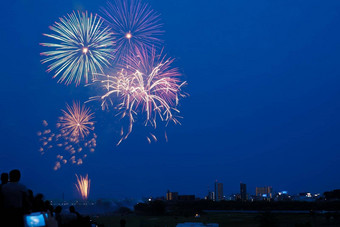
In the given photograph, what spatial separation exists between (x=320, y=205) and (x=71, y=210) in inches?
3516

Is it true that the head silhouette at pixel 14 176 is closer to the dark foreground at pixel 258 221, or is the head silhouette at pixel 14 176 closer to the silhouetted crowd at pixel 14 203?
the silhouetted crowd at pixel 14 203

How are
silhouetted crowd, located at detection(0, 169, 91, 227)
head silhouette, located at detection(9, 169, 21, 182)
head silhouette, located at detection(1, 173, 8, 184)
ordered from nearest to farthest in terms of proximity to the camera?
silhouetted crowd, located at detection(0, 169, 91, 227), head silhouette, located at detection(9, 169, 21, 182), head silhouette, located at detection(1, 173, 8, 184)

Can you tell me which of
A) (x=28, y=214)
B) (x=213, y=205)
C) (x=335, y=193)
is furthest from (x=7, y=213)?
(x=335, y=193)

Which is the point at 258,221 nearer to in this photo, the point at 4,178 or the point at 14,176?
the point at 4,178

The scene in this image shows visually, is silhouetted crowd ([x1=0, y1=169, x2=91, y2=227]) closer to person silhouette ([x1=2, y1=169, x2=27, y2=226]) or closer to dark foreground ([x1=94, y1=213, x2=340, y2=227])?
person silhouette ([x1=2, y1=169, x2=27, y2=226])

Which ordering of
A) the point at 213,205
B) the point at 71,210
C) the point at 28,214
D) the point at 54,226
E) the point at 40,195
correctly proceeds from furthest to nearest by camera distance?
1. the point at 213,205
2. the point at 71,210
3. the point at 40,195
4. the point at 54,226
5. the point at 28,214

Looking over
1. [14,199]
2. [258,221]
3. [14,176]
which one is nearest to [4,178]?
[14,176]

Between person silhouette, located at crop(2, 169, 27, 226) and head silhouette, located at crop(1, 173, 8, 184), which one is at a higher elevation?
head silhouette, located at crop(1, 173, 8, 184)

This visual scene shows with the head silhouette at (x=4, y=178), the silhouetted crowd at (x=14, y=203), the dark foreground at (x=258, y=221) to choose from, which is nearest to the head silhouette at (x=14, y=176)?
the silhouetted crowd at (x=14, y=203)

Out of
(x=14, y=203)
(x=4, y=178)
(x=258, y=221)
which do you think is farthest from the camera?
(x=258, y=221)

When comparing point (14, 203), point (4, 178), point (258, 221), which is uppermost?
point (4, 178)

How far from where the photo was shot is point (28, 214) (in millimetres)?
8594

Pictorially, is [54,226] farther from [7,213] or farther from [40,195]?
[40,195]

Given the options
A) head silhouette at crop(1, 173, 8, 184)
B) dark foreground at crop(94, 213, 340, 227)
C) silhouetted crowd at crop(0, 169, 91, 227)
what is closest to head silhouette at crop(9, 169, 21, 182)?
silhouetted crowd at crop(0, 169, 91, 227)
